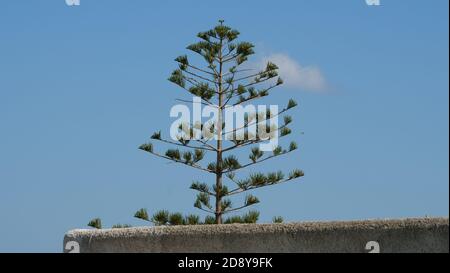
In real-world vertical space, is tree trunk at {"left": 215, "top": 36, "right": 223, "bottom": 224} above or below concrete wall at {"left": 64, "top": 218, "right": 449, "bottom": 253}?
above

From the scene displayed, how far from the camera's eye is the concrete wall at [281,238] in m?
4.76

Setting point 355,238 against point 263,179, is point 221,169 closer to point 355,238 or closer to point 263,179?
point 263,179

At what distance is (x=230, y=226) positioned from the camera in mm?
5316

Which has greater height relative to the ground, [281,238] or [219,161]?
[219,161]

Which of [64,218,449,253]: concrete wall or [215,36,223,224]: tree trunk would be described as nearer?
[64,218,449,253]: concrete wall

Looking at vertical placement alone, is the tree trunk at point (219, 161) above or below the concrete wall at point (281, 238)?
above

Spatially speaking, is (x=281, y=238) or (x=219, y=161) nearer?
(x=281, y=238)

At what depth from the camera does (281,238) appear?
5.13 metres

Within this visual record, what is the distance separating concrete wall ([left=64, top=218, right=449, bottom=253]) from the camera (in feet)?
15.6

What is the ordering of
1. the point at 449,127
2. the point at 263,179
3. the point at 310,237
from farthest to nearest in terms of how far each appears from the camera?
the point at 263,179, the point at 310,237, the point at 449,127

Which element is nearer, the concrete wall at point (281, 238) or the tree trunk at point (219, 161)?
the concrete wall at point (281, 238)

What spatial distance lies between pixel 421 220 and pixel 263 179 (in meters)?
8.04

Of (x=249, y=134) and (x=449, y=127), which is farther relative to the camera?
(x=249, y=134)
